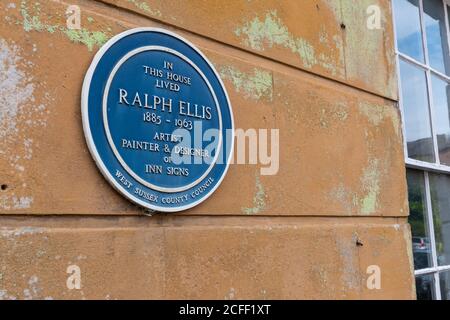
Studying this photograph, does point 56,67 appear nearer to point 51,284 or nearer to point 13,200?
point 13,200

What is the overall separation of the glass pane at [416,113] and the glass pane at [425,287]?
990mm

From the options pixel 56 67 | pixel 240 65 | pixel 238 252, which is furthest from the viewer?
pixel 240 65

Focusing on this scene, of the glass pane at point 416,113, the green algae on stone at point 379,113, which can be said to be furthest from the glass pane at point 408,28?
the green algae on stone at point 379,113

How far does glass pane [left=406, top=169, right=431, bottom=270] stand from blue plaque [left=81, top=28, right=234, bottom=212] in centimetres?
223

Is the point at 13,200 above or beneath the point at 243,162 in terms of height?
beneath

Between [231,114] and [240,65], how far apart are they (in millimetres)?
316

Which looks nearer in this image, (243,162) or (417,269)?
(243,162)

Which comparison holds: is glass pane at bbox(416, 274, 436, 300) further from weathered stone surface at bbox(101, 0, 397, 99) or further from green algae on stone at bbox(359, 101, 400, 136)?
weathered stone surface at bbox(101, 0, 397, 99)

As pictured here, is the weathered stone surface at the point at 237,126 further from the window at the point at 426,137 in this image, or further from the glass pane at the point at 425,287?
the glass pane at the point at 425,287

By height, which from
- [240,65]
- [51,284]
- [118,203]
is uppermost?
[240,65]

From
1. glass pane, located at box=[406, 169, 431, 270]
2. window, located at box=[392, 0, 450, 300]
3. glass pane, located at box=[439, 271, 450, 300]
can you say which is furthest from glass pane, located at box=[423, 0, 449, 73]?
glass pane, located at box=[439, 271, 450, 300]

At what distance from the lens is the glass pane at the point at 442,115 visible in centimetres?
456

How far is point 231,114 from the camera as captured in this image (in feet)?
8.34

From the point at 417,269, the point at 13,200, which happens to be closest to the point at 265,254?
the point at 13,200
